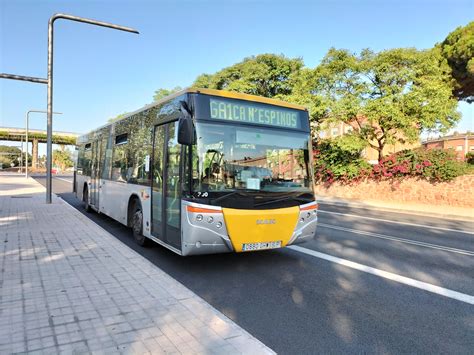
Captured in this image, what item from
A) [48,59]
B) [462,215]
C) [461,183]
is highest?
[48,59]

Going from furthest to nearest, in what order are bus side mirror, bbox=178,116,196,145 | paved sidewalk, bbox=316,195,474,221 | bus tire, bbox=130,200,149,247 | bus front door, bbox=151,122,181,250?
paved sidewalk, bbox=316,195,474,221, bus tire, bbox=130,200,149,247, bus front door, bbox=151,122,181,250, bus side mirror, bbox=178,116,196,145

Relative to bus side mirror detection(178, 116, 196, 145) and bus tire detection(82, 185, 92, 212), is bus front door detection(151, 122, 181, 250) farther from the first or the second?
bus tire detection(82, 185, 92, 212)

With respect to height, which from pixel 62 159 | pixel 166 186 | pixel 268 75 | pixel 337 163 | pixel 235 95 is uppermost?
pixel 268 75

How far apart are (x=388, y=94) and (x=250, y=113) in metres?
16.2

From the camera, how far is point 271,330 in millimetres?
3898

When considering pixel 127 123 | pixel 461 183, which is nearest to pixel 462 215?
pixel 461 183

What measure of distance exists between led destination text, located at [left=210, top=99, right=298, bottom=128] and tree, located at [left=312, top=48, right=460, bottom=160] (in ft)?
48.2

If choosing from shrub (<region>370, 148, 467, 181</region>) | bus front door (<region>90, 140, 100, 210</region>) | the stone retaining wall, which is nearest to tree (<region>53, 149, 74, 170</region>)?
the stone retaining wall

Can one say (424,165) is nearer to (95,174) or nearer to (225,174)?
(95,174)

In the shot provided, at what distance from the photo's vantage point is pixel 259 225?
5.74m

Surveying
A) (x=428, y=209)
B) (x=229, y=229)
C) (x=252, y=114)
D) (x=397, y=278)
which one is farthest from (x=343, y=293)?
(x=428, y=209)

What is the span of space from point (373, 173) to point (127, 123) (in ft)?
60.2

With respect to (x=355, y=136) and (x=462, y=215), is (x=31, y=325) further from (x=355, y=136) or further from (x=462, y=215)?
(x=355, y=136)

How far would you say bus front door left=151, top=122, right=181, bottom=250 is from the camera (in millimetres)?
5921
